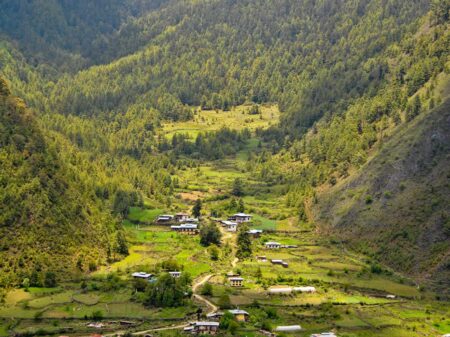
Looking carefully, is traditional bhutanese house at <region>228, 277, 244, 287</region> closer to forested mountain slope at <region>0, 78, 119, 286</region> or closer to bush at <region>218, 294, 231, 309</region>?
bush at <region>218, 294, 231, 309</region>

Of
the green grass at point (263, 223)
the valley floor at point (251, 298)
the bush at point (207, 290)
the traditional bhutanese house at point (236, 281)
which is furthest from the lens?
the green grass at point (263, 223)

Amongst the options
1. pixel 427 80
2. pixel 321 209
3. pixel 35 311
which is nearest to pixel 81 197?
pixel 35 311

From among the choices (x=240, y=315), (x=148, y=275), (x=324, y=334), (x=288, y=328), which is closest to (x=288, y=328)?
(x=288, y=328)

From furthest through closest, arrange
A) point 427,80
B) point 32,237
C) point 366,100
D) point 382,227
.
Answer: point 366,100
point 427,80
point 382,227
point 32,237

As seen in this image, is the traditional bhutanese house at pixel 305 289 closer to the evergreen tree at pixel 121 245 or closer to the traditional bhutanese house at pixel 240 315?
the traditional bhutanese house at pixel 240 315

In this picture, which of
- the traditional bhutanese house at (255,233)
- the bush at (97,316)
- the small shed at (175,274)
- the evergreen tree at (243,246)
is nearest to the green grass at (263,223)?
the traditional bhutanese house at (255,233)

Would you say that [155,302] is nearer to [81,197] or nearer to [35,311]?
[35,311]
